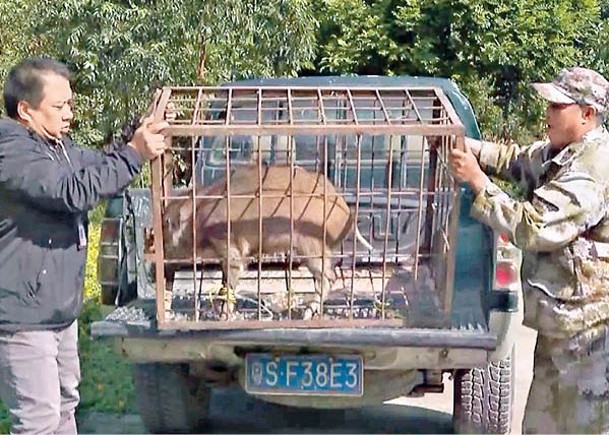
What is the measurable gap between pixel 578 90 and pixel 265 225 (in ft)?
4.13

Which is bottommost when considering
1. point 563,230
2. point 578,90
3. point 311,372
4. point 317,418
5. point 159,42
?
point 317,418

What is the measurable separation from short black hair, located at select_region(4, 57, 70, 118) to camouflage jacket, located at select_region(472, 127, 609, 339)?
1.51 meters

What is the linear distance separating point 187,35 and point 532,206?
23.7ft

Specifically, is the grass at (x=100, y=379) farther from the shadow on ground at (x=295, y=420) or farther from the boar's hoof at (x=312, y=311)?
the boar's hoof at (x=312, y=311)

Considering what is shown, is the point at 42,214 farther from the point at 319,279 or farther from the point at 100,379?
the point at 100,379

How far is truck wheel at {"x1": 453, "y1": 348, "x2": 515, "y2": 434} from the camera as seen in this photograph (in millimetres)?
4703

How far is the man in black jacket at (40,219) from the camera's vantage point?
3420 mm

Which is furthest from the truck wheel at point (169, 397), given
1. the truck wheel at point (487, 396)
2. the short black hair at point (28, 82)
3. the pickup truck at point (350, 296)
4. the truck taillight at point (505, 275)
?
the short black hair at point (28, 82)

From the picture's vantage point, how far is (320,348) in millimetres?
4184

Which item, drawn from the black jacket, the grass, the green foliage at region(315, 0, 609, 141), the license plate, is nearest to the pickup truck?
the license plate

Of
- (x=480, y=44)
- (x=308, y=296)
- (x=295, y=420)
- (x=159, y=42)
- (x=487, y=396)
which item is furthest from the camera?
(x=480, y=44)

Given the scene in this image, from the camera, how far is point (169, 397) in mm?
4809

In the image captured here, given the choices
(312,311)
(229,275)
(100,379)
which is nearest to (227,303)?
(229,275)

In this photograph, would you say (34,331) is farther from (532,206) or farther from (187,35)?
(187,35)
